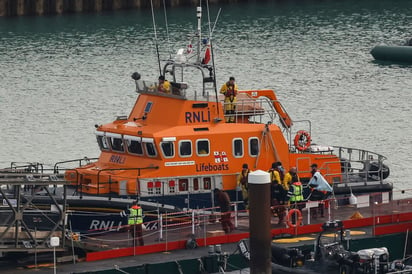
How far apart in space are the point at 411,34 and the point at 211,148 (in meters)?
53.2

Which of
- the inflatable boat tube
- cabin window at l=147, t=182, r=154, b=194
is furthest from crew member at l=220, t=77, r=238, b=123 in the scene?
the inflatable boat tube

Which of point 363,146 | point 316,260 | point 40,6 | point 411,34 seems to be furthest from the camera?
point 40,6

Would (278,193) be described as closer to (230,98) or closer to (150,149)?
(150,149)

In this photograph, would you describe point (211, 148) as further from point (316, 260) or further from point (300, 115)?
point (300, 115)

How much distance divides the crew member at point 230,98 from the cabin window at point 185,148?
69.8 inches

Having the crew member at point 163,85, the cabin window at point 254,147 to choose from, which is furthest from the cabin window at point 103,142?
the cabin window at point 254,147

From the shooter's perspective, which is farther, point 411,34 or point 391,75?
point 411,34

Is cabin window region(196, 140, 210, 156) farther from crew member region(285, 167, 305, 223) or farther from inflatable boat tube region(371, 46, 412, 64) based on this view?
inflatable boat tube region(371, 46, 412, 64)

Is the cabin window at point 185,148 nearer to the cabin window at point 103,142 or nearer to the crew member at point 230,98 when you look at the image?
the crew member at point 230,98

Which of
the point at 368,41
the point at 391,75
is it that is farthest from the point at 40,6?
the point at 391,75

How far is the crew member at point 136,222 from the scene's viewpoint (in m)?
28.0

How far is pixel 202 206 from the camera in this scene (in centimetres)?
3120

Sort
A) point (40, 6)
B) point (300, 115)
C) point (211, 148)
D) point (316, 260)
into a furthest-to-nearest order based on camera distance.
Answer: point (40, 6)
point (300, 115)
point (211, 148)
point (316, 260)

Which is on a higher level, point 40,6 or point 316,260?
point 40,6
